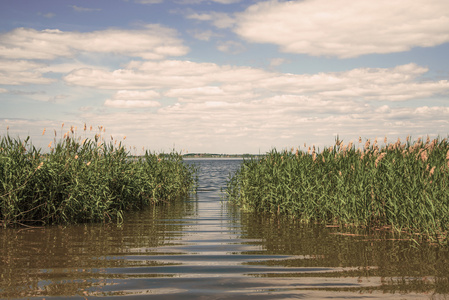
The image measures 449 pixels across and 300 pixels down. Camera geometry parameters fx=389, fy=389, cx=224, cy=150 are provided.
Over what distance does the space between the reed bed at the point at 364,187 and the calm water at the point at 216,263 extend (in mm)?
654

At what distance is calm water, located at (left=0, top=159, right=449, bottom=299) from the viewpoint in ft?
17.1

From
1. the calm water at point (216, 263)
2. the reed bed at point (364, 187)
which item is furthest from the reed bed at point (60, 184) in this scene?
the reed bed at point (364, 187)

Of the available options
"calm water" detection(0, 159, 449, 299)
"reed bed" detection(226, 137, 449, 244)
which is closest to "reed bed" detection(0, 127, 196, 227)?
"calm water" detection(0, 159, 449, 299)

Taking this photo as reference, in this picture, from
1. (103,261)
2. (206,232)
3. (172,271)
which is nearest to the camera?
(172,271)

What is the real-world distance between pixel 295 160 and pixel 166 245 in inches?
248

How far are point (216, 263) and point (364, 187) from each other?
498cm

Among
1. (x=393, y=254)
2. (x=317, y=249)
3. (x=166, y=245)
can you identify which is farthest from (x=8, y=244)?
(x=393, y=254)

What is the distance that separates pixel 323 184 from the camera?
11.5 metres

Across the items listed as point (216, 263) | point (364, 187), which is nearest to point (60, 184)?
point (216, 263)

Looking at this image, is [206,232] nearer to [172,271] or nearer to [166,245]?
[166,245]

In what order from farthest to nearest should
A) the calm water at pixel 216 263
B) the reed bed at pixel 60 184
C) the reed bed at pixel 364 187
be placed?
the reed bed at pixel 60 184 < the reed bed at pixel 364 187 < the calm water at pixel 216 263

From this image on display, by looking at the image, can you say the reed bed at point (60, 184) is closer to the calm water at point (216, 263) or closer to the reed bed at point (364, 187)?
the calm water at point (216, 263)

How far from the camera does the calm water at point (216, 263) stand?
17.1 feet

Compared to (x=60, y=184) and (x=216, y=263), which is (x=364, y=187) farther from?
(x=60, y=184)
